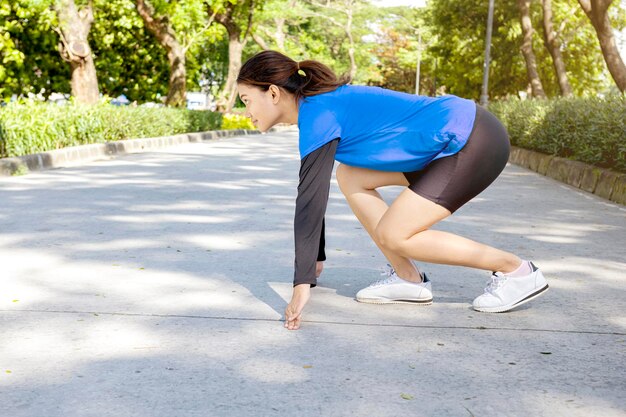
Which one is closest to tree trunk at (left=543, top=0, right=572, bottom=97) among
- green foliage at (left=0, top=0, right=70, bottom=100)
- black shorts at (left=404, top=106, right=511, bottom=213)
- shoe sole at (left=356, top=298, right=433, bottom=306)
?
green foliage at (left=0, top=0, right=70, bottom=100)

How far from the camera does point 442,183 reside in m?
4.16

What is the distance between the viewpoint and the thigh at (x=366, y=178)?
14.8 feet

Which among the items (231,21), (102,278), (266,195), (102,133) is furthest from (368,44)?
(102,278)

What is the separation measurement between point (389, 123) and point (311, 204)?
510 mm

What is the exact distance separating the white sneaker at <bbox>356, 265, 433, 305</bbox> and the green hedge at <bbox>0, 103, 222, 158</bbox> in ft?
30.0

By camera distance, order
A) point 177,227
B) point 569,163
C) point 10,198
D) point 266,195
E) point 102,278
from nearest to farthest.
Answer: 1. point 102,278
2. point 177,227
3. point 10,198
4. point 266,195
5. point 569,163

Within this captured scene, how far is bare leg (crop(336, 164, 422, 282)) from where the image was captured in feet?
14.8

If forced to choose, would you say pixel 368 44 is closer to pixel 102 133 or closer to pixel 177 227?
pixel 102 133

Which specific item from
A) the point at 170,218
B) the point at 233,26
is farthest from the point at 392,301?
the point at 233,26

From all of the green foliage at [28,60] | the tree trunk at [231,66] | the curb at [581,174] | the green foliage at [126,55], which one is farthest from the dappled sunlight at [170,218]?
the tree trunk at [231,66]

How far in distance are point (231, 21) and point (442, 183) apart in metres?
28.5

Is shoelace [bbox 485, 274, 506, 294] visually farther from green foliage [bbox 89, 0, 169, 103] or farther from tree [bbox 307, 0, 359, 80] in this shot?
tree [bbox 307, 0, 359, 80]

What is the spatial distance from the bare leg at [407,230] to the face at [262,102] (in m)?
0.60

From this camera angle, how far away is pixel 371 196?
459 centimetres
